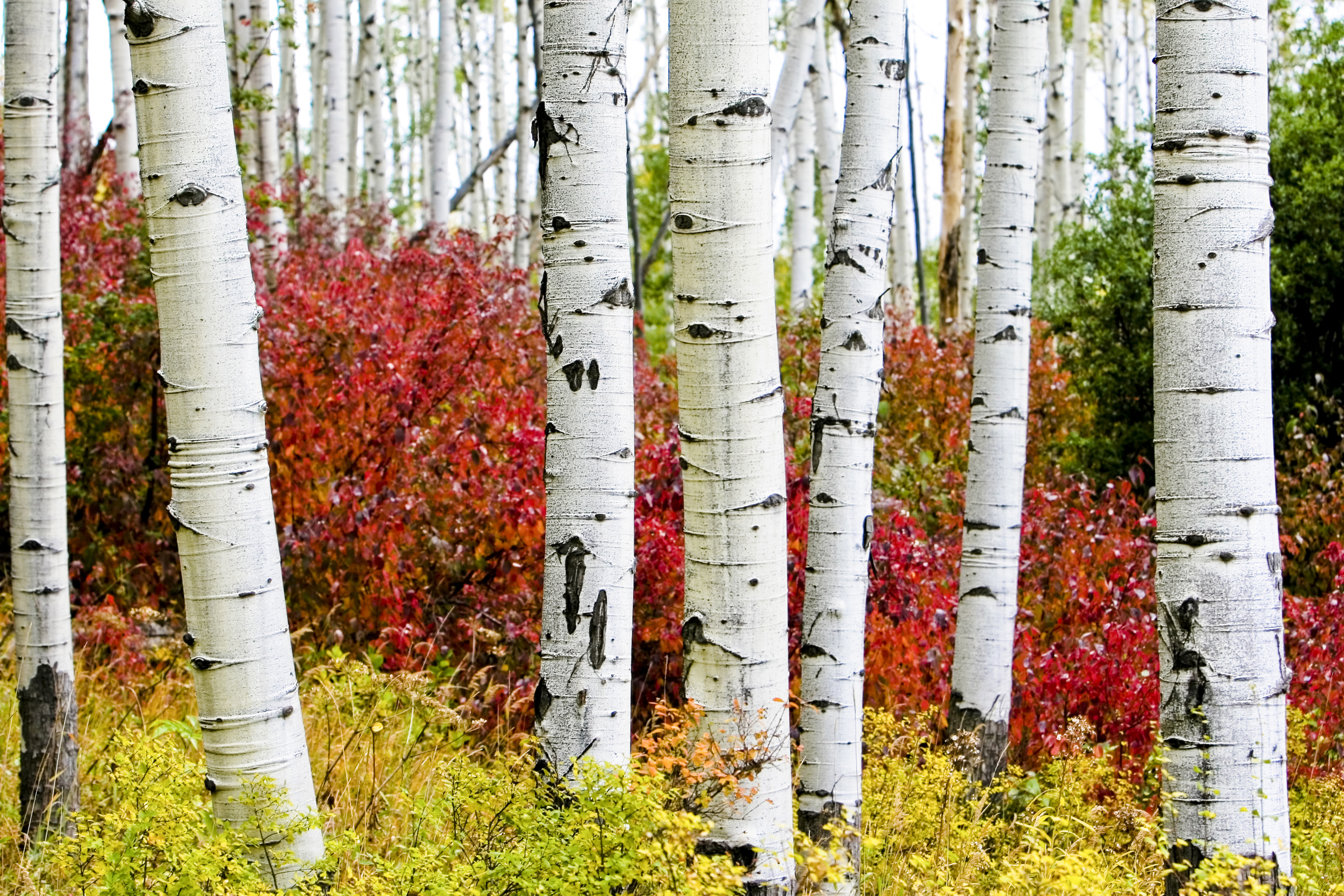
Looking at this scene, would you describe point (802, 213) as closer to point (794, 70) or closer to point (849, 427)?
point (794, 70)

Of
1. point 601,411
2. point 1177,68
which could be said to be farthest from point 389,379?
point 1177,68

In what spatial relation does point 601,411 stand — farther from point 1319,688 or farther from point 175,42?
point 1319,688

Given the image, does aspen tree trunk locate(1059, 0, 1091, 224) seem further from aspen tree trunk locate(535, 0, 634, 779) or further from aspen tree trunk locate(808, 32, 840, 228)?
aspen tree trunk locate(535, 0, 634, 779)

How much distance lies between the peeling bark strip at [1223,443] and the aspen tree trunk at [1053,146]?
34.7 ft

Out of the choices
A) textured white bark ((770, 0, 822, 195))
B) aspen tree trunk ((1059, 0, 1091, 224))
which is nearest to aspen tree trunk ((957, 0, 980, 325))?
aspen tree trunk ((1059, 0, 1091, 224))

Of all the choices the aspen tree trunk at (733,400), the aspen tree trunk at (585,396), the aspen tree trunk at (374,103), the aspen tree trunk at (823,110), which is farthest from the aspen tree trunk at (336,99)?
the aspen tree trunk at (733,400)

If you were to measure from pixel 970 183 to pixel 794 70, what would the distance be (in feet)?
26.1

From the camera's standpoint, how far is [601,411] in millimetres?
2785

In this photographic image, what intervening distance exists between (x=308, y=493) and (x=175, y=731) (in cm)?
164

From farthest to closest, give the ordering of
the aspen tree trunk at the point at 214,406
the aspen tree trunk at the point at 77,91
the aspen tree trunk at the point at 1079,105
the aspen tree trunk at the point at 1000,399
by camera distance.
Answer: the aspen tree trunk at the point at 1079,105 < the aspen tree trunk at the point at 77,91 < the aspen tree trunk at the point at 1000,399 < the aspen tree trunk at the point at 214,406

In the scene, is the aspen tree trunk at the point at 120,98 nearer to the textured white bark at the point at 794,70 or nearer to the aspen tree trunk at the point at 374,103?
the aspen tree trunk at the point at 374,103

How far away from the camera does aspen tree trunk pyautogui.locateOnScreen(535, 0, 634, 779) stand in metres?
2.79

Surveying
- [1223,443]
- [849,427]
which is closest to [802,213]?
[849,427]

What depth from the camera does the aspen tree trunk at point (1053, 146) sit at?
14133mm
